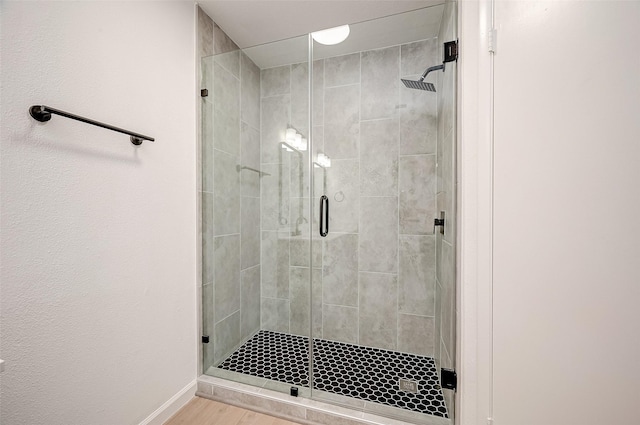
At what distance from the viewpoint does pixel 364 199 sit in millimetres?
1738

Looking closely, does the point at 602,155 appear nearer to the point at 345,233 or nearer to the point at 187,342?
the point at 345,233

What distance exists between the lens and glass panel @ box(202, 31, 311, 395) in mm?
1628

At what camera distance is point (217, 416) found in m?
1.40

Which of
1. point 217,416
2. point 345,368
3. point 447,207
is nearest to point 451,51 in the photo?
point 447,207

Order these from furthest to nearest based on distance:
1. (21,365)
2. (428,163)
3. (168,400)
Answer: (428,163) → (168,400) → (21,365)

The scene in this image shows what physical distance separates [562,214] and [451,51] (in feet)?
2.89

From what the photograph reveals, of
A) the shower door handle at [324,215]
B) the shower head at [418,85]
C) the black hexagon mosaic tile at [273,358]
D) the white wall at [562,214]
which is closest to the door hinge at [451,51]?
the white wall at [562,214]

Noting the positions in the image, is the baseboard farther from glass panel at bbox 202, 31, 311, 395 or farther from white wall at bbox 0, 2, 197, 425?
glass panel at bbox 202, 31, 311, 395

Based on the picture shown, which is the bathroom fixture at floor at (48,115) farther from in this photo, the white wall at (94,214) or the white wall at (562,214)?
the white wall at (562,214)

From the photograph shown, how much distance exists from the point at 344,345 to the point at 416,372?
478 millimetres

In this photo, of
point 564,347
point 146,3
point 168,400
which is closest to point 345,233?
point 564,347

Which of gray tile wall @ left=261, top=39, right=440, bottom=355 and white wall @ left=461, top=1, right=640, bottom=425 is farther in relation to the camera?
gray tile wall @ left=261, top=39, right=440, bottom=355

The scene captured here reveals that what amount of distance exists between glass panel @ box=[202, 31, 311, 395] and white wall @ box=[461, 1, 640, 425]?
3.21 feet

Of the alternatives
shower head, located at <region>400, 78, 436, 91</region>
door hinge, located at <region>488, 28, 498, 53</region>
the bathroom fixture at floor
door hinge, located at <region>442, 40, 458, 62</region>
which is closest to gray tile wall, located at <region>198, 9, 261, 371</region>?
the bathroom fixture at floor
